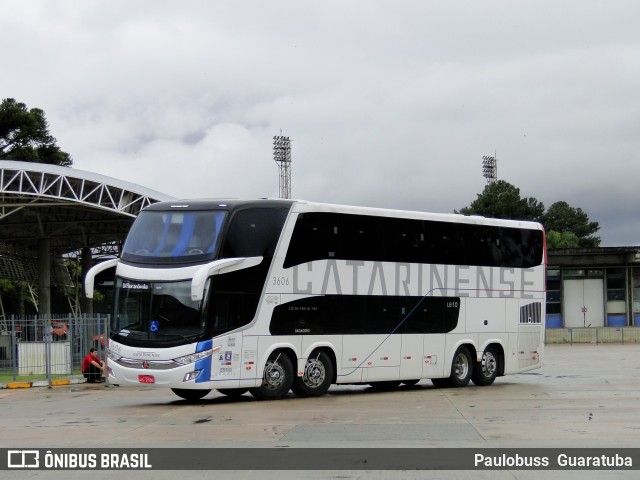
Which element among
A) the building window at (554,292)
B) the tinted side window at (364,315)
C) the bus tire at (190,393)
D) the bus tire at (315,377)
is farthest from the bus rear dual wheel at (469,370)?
the building window at (554,292)

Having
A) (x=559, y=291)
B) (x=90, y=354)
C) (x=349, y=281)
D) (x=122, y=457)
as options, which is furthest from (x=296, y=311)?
(x=559, y=291)

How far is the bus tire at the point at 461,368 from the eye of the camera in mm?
24850

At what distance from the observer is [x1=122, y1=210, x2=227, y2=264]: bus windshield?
19969 millimetres

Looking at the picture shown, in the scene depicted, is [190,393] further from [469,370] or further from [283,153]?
[283,153]

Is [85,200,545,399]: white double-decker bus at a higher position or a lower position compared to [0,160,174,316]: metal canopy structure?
lower

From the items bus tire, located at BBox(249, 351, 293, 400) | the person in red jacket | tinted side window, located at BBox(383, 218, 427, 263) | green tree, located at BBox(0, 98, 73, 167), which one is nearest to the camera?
bus tire, located at BBox(249, 351, 293, 400)

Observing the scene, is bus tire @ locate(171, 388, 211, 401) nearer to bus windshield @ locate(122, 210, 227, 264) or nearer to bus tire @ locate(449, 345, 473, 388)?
bus windshield @ locate(122, 210, 227, 264)

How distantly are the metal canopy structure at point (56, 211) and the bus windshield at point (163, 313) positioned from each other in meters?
29.4

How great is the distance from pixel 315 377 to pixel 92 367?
11111 mm

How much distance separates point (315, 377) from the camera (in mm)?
21719

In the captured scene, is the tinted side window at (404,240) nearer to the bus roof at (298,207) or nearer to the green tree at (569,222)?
the bus roof at (298,207)

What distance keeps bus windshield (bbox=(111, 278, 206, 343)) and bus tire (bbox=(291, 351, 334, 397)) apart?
289 centimetres

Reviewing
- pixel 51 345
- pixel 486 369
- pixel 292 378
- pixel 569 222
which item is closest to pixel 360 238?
pixel 292 378

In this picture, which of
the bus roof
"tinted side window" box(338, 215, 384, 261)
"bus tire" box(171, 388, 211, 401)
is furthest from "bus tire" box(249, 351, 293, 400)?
the bus roof
